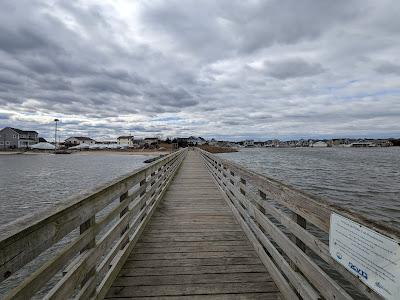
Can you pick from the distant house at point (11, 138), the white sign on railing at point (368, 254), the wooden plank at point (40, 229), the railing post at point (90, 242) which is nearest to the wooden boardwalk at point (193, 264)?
the railing post at point (90, 242)

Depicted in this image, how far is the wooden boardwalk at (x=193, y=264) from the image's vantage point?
3037mm

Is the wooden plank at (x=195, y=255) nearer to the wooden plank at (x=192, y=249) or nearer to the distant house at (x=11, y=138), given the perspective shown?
the wooden plank at (x=192, y=249)

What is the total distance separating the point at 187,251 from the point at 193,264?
0.46 meters

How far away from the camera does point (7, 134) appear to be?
329 feet

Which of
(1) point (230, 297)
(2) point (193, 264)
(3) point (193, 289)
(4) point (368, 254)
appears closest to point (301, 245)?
(1) point (230, 297)

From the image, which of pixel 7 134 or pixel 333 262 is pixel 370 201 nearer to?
pixel 333 262

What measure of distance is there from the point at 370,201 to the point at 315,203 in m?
15.4

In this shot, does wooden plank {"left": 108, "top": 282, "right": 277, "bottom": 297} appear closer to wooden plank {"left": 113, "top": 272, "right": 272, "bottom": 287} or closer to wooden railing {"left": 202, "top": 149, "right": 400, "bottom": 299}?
wooden plank {"left": 113, "top": 272, "right": 272, "bottom": 287}

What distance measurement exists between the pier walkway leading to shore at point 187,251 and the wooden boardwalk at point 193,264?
0.04ft

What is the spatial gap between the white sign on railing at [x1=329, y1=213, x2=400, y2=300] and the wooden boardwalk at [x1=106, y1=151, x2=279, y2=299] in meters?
1.49

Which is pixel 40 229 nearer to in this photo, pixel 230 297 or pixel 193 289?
pixel 193 289

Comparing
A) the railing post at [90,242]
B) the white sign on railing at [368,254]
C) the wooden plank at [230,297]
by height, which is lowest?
the wooden plank at [230,297]

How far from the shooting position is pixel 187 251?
416 centimetres

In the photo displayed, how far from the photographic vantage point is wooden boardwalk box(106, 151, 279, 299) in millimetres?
3037
